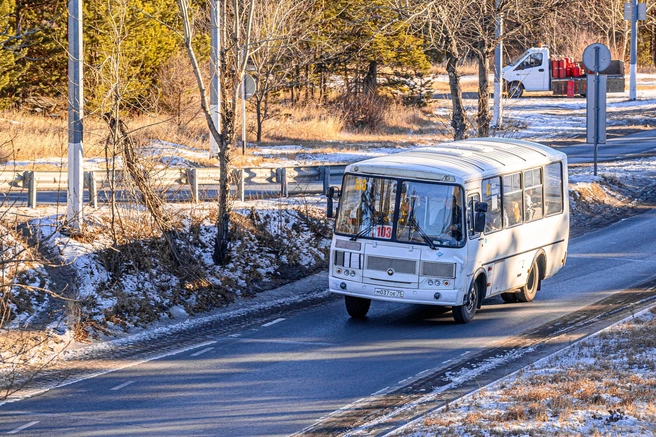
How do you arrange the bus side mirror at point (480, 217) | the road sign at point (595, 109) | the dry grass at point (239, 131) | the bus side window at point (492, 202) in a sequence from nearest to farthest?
the bus side mirror at point (480, 217), the bus side window at point (492, 202), the road sign at point (595, 109), the dry grass at point (239, 131)

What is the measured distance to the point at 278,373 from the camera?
10.9 m

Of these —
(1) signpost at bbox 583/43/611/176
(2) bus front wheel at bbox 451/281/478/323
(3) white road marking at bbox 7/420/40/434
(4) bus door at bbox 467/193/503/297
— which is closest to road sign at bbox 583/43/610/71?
(1) signpost at bbox 583/43/611/176

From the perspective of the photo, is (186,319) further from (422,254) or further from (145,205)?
(422,254)

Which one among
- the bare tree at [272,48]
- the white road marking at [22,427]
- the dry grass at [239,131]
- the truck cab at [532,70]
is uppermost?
the truck cab at [532,70]

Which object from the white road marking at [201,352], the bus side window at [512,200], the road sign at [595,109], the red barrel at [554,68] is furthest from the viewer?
the red barrel at [554,68]

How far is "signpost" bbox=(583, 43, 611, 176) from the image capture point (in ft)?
79.6

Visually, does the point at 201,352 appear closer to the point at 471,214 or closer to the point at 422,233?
the point at 422,233

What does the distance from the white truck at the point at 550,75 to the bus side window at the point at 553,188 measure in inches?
1668

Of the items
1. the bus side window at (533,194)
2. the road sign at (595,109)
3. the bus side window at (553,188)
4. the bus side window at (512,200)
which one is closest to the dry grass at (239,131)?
the road sign at (595,109)

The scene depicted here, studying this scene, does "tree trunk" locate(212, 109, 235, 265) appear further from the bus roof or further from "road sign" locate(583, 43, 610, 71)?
"road sign" locate(583, 43, 610, 71)

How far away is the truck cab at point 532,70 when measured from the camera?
57.8m

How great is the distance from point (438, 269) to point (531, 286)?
9.58 feet

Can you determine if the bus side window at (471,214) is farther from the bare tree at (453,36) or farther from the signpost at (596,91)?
the signpost at (596,91)

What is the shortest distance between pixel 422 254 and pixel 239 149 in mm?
19997
